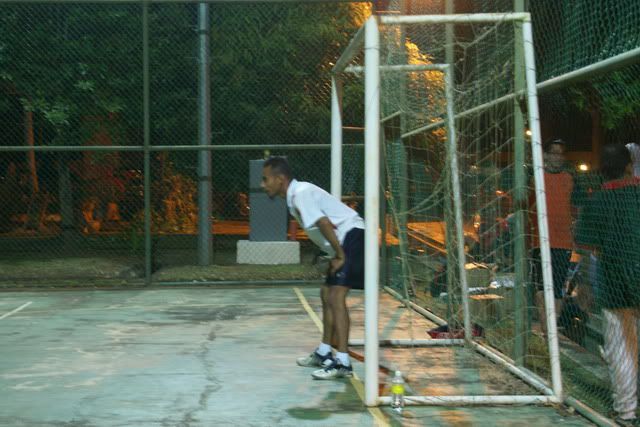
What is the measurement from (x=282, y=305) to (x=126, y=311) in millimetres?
1964

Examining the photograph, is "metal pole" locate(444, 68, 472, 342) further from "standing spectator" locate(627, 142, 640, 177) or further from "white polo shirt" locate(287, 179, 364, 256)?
A: "standing spectator" locate(627, 142, 640, 177)

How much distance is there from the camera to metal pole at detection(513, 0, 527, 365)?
7539 mm

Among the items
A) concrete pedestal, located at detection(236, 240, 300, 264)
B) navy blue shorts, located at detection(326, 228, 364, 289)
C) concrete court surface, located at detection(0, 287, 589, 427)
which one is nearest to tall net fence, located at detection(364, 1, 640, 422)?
concrete court surface, located at detection(0, 287, 589, 427)

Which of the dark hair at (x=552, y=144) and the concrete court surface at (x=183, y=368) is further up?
the dark hair at (x=552, y=144)

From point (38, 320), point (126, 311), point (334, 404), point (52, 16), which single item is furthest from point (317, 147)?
point (334, 404)

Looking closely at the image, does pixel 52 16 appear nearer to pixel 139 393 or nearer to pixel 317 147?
pixel 317 147

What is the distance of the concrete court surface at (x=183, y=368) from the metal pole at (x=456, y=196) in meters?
1.05

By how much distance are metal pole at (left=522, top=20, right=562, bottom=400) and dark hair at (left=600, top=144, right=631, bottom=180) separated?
2.51 ft

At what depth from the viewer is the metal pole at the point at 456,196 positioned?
8.74 meters

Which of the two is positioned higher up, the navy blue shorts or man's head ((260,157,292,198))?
man's head ((260,157,292,198))

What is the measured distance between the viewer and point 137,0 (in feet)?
45.4

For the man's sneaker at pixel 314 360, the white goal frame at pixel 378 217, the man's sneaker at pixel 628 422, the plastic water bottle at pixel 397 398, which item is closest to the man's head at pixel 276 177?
the white goal frame at pixel 378 217

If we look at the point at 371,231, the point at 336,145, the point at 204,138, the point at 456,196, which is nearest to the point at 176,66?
the point at 204,138

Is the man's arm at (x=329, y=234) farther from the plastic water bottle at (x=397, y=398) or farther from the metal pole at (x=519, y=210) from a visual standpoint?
the metal pole at (x=519, y=210)
